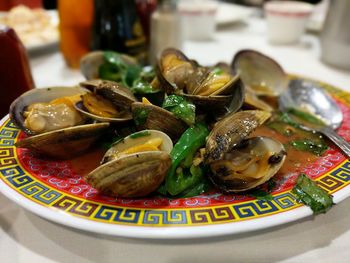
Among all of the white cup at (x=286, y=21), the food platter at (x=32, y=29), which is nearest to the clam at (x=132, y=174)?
the food platter at (x=32, y=29)

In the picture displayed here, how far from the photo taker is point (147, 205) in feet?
2.70

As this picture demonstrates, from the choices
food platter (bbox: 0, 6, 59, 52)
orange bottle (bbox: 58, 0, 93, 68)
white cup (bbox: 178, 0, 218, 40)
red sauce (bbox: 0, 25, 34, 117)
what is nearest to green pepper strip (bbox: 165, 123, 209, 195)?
red sauce (bbox: 0, 25, 34, 117)

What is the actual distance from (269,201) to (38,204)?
1.75ft

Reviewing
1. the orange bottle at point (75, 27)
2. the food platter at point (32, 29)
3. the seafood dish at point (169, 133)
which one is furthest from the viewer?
the food platter at point (32, 29)

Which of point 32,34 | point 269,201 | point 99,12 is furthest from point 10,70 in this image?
point 269,201

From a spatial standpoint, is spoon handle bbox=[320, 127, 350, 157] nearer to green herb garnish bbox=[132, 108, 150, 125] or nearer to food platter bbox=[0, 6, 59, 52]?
green herb garnish bbox=[132, 108, 150, 125]

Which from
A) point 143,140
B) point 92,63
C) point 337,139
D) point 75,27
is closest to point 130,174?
point 143,140

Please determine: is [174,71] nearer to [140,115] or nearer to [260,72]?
[140,115]

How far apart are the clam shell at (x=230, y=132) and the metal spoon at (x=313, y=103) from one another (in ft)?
1.15

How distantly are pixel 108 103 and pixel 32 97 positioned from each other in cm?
24

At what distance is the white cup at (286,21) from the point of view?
2.36 meters

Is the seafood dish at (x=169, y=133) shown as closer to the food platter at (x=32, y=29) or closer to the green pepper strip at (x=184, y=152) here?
the green pepper strip at (x=184, y=152)

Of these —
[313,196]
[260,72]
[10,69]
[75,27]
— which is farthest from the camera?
[75,27]

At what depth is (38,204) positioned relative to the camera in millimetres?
789
